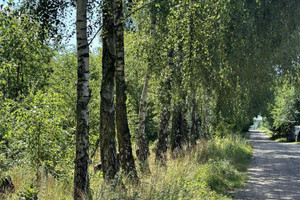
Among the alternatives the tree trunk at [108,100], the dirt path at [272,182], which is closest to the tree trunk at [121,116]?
the tree trunk at [108,100]

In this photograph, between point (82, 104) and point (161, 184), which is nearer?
point (82, 104)

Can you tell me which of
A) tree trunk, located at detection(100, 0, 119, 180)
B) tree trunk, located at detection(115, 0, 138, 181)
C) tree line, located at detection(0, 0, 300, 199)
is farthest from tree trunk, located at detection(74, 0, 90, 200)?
tree trunk, located at detection(115, 0, 138, 181)

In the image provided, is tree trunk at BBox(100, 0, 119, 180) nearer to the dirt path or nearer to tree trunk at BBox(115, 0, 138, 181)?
tree trunk at BBox(115, 0, 138, 181)

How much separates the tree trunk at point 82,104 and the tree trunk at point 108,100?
153cm

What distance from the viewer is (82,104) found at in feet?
26.7

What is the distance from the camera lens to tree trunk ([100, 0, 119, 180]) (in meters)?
9.73

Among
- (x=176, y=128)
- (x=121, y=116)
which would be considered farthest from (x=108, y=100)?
(x=176, y=128)

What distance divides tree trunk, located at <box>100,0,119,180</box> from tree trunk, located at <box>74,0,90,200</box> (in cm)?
153

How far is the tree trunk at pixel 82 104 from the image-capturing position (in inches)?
320

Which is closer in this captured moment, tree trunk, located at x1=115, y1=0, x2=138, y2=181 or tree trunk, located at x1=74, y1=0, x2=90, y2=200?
tree trunk, located at x1=74, y1=0, x2=90, y2=200

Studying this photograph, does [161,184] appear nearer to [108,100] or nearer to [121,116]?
→ [108,100]

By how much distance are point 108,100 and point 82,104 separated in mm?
1644

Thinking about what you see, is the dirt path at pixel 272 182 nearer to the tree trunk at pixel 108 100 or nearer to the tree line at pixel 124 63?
the tree line at pixel 124 63

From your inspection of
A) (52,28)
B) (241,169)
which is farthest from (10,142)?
(241,169)
